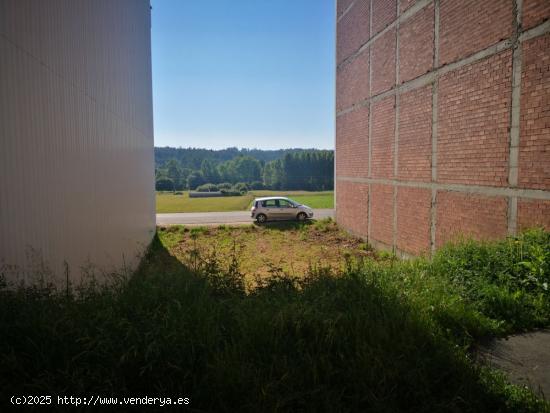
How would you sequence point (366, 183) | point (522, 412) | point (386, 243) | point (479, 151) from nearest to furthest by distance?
point (522, 412)
point (479, 151)
point (386, 243)
point (366, 183)

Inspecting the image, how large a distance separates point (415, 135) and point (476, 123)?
269 cm

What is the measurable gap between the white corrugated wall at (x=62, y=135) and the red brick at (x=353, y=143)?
30.6ft

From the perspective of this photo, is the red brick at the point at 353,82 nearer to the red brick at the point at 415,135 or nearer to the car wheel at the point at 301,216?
the red brick at the point at 415,135

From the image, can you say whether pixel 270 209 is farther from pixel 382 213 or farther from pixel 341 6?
pixel 341 6

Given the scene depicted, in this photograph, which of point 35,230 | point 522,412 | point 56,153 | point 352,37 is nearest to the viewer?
point 522,412

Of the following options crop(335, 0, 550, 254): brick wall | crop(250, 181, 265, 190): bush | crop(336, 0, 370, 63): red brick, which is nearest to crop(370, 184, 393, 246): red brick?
crop(335, 0, 550, 254): brick wall

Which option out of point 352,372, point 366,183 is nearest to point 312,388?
point 352,372

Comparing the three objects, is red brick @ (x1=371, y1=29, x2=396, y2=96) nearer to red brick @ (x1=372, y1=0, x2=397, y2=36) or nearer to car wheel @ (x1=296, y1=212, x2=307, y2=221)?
red brick @ (x1=372, y1=0, x2=397, y2=36)

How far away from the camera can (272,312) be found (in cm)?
379

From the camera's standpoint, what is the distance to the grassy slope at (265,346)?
274 cm

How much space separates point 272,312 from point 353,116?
13.9 metres

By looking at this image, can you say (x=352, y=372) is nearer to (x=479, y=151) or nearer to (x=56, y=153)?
(x=56, y=153)

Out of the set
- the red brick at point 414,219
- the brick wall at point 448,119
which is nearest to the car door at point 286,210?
the brick wall at point 448,119

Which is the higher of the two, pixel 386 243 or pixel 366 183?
pixel 366 183
